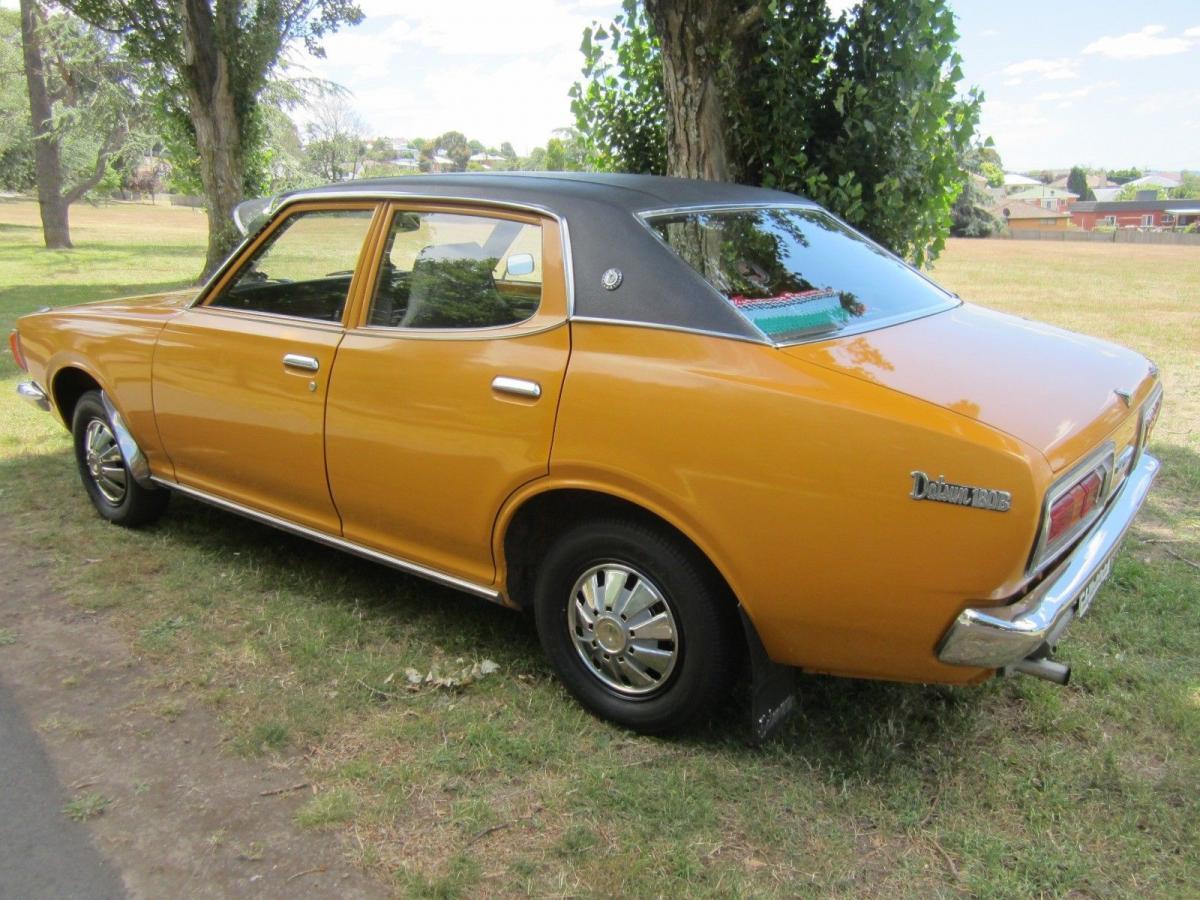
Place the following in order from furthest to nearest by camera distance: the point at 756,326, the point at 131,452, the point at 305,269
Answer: the point at 131,452, the point at 305,269, the point at 756,326

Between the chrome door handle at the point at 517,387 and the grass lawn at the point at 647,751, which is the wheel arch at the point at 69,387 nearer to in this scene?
the grass lawn at the point at 647,751

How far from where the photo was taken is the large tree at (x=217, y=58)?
11703mm

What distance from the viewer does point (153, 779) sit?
2.98 metres

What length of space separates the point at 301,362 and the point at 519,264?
3.19ft

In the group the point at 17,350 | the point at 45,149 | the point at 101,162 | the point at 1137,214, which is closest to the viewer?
the point at 17,350

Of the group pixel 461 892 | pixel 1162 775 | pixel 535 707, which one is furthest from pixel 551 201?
pixel 1162 775

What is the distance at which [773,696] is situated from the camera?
2.93 m

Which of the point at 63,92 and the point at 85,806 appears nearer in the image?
the point at 85,806

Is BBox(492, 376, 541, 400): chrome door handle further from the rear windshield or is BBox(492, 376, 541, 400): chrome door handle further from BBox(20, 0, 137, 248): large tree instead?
BBox(20, 0, 137, 248): large tree

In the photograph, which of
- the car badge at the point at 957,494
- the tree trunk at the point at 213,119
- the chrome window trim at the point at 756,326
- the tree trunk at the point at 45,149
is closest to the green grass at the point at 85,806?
the chrome window trim at the point at 756,326

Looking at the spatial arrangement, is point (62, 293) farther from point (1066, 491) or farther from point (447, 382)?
point (1066, 491)

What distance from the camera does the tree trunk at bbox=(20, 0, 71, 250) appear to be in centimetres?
2306

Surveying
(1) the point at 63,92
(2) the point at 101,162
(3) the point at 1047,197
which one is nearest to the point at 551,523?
(1) the point at 63,92

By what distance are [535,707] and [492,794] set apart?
1.58 ft
